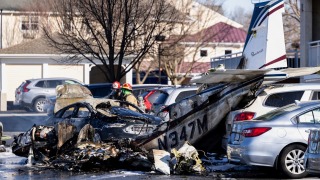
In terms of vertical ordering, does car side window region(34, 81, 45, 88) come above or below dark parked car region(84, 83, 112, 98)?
above

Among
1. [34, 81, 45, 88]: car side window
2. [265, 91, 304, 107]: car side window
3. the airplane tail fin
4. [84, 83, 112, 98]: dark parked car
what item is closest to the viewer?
[265, 91, 304, 107]: car side window

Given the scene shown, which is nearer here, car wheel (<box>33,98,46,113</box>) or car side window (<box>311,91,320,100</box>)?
car side window (<box>311,91,320,100</box>)

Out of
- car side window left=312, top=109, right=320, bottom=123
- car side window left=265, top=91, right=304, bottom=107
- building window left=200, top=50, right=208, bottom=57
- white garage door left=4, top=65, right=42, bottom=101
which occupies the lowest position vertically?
car side window left=312, top=109, right=320, bottom=123

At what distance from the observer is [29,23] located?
53.1m

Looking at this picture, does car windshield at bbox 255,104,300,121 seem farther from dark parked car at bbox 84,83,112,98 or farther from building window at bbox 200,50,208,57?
building window at bbox 200,50,208,57

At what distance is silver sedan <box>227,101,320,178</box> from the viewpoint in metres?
13.4

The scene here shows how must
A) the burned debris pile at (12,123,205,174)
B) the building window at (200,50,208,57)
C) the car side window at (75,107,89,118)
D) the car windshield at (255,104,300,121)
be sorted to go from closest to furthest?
the car windshield at (255,104,300,121), the burned debris pile at (12,123,205,174), the car side window at (75,107,89,118), the building window at (200,50,208,57)

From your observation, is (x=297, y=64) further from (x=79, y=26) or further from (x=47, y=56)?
(x=47, y=56)

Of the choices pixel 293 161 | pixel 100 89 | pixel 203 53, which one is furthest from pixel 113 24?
pixel 203 53

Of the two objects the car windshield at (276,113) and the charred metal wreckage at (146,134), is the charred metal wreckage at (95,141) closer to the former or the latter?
the charred metal wreckage at (146,134)

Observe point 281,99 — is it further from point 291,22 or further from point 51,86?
point 291,22

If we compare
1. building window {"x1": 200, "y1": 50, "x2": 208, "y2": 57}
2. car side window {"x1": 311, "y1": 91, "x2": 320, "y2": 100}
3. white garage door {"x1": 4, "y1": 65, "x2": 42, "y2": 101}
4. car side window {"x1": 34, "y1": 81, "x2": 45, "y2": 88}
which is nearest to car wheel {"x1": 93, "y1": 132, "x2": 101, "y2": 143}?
car side window {"x1": 311, "y1": 91, "x2": 320, "y2": 100}

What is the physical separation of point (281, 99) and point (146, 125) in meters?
3.07

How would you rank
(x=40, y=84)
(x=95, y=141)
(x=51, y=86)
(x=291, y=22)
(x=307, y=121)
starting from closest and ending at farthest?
(x=307, y=121) → (x=95, y=141) → (x=40, y=84) → (x=51, y=86) → (x=291, y=22)
